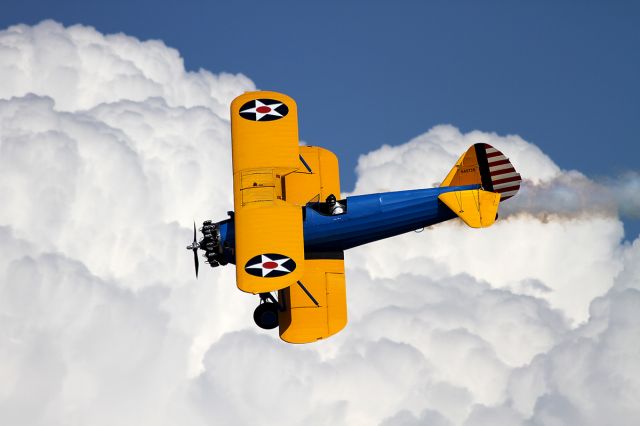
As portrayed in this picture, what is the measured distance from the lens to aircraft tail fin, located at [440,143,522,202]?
149 feet

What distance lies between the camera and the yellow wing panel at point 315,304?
147 ft

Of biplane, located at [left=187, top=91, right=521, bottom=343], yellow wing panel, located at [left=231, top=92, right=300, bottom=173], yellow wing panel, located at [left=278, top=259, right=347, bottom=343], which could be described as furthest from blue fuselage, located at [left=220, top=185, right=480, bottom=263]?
yellow wing panel, located at [left=231, top=92, right=300, bottom=173]

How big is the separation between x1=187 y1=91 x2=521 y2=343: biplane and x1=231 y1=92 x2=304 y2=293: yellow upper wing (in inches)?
1.7

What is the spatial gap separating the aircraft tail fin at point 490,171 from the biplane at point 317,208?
0.03m

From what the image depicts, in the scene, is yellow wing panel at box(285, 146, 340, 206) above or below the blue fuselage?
above

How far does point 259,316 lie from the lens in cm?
4525

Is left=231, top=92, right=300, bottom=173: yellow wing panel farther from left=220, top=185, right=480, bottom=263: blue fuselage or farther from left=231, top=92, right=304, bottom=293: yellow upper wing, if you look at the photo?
left=220, top=185, right=480, bottom=263: blue fuselage

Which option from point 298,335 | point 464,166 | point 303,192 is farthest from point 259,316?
point 464,166

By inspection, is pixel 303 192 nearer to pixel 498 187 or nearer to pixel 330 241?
pixel 330 241

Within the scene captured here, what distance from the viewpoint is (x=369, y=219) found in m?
44.8

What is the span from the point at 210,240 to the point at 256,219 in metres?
2.54

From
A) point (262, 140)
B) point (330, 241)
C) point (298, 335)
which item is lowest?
point (298, 335)

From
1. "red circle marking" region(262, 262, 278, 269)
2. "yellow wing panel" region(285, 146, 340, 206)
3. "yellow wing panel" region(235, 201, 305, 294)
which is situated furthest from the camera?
"yellow wing panel" region(285, 146, 340, 206)

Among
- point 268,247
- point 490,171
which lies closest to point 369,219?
point 268,247
